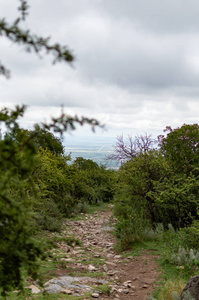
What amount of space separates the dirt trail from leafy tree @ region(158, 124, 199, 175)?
13.8 ft

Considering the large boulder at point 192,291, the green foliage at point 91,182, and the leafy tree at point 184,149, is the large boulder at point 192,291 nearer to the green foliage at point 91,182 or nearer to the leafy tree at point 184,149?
the leafy tree at point 184,149

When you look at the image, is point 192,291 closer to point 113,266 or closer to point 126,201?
point 113,266

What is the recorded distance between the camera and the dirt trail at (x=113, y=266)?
225 inches

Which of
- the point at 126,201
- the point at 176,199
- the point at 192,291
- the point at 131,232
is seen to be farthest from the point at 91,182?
the point at 192,291

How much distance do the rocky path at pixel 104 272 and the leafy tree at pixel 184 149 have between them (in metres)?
4.25

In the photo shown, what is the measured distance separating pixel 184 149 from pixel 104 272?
686 centimetres

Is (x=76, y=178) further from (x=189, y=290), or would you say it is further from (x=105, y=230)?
(x=189, y=290)

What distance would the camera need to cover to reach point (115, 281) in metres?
6.27

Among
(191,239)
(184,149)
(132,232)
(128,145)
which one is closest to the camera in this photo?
(191,239)

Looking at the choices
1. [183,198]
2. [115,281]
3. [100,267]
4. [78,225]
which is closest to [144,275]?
[115,281]

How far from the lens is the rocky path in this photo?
217 inches

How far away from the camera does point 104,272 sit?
22.5ft

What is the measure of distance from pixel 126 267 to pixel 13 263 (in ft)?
19.7

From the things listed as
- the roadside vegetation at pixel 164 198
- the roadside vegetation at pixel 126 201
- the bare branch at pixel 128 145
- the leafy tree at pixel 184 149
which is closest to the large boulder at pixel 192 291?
the roadside vegetation at pixel 126 201
